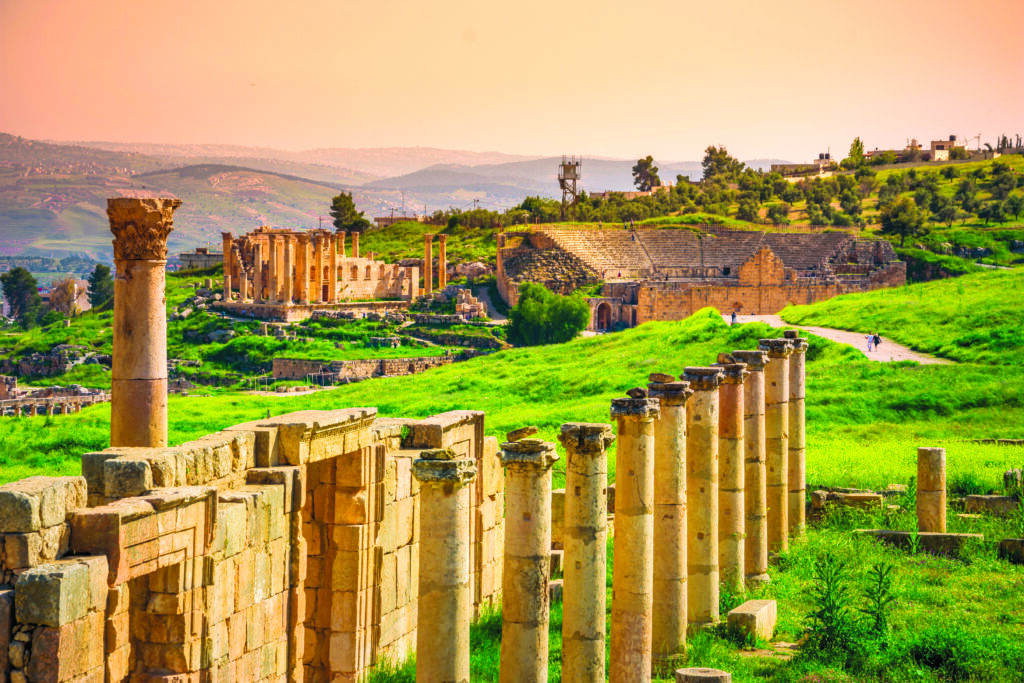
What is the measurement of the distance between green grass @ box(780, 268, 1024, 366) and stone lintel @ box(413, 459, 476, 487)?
69.7 ft

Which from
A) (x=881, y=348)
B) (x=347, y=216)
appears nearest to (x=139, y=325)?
(x=881, y=348)

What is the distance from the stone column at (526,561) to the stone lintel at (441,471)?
89 cm

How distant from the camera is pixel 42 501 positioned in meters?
8.45

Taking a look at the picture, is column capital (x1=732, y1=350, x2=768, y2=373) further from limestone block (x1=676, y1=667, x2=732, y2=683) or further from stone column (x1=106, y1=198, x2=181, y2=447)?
stone column (x1=106, y1=198, x2=181, y2=447)

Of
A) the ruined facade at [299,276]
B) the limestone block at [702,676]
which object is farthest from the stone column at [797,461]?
the ruined facade at [299,276]

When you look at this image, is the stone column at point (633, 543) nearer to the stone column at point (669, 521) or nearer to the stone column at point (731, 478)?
the stone column at point (669, 521)

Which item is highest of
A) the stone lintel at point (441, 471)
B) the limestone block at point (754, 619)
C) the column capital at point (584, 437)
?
the column capital at point (584, 437)

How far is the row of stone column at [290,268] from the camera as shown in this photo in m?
79.4

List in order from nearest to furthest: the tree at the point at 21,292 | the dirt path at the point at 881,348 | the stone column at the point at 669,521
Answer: the stone column at the point at 669,521
the dirt path at the point at 881,348
the tree at the point at 21,292

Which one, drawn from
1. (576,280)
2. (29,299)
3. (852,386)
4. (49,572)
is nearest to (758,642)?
(49,572)

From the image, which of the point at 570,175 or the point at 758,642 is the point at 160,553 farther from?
the point at 570,175

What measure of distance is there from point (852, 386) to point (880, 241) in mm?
54345

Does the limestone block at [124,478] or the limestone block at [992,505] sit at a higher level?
the limestone block at [124,478]

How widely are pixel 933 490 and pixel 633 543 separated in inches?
318
